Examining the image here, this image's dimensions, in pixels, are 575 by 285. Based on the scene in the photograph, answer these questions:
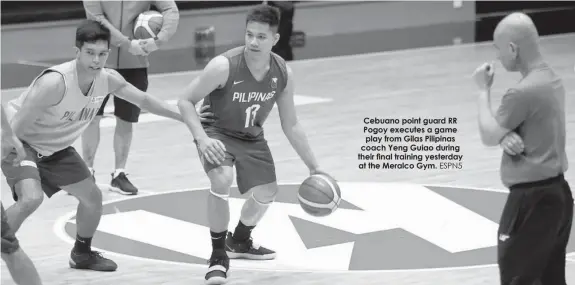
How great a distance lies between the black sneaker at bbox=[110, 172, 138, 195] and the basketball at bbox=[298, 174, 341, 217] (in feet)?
9.47

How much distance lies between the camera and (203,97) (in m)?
7.17

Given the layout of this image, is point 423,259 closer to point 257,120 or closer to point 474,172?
point 257,120

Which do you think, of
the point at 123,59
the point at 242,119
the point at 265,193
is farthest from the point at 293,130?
the point at 123,59

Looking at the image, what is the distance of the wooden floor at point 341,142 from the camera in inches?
287

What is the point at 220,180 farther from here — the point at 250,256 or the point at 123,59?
the point at 123,59

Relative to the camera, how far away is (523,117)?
5.37 metres

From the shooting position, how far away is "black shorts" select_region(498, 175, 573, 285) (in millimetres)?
5449

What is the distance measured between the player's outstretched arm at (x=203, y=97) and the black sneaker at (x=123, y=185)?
9.04 ft

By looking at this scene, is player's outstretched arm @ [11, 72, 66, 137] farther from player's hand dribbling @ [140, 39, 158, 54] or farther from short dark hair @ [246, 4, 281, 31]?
player's hand dribbling @ [140, 39, 158, 54]

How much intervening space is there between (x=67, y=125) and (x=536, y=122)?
A: 3.15 m

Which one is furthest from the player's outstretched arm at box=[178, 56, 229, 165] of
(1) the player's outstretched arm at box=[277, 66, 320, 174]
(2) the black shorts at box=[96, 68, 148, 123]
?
(2) the black shorts at box=[96, 68, 148, 123]

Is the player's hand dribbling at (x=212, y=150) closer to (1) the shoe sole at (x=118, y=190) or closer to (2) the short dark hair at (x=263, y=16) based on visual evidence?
(2) the short dark hair at (x=263, y=16)

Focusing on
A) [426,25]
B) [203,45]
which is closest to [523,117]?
[203,45]

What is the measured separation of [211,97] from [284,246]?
52.2 inches
